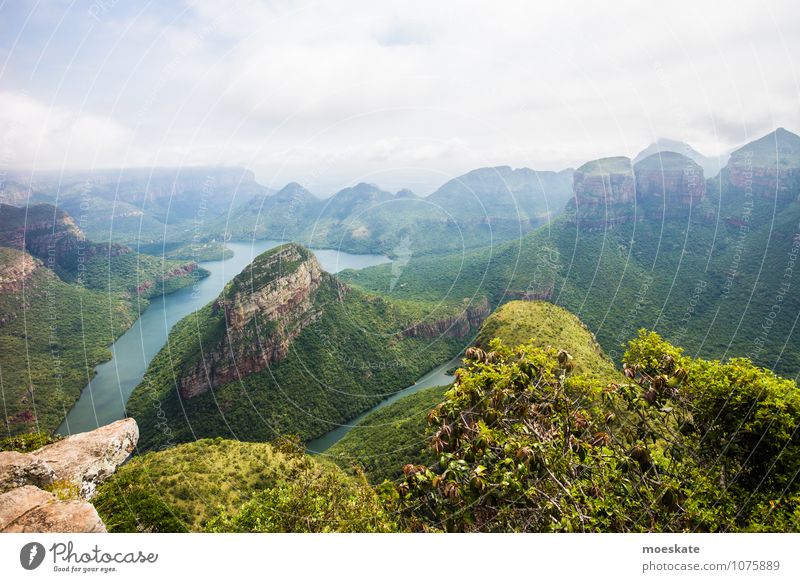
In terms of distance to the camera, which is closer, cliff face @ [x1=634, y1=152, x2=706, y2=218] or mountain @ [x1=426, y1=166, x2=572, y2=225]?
cliff face @ [x1=634, y1=152, x2=706, y2=218]

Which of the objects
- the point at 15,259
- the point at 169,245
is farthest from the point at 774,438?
the point at 169,245

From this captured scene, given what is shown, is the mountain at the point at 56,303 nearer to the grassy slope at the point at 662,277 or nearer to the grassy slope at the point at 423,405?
the grassy slope at the point at 423,405

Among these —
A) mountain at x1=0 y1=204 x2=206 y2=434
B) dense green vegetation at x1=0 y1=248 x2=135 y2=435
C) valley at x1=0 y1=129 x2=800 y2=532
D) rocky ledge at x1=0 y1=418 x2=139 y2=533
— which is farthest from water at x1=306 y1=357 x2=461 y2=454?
mountain at x1=0 y1=204 x2=206 y2=434

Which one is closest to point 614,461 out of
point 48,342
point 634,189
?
point 48,342

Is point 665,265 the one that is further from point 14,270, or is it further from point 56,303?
point 56,303

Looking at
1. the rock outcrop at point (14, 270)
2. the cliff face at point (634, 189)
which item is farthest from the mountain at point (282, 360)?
the cliff face at point (634, 189)

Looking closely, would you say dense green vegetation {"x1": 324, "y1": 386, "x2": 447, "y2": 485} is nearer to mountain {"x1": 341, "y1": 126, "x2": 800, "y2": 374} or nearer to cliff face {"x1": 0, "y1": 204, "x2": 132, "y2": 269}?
mountain {"x1": 341, "y1": 126, "x2": 800, "y2": 374}
